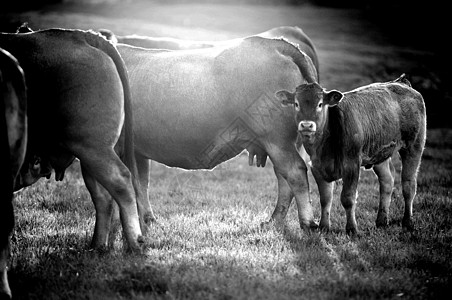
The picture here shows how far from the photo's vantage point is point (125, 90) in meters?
6.58

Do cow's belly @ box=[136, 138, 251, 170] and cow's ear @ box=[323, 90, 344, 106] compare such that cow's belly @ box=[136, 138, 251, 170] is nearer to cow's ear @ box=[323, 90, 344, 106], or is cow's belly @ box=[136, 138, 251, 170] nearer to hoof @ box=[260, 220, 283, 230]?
hoof @ box=[260, 220, 283, 230]

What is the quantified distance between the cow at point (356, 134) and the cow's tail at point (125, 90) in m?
1.85

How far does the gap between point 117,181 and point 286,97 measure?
2343mm

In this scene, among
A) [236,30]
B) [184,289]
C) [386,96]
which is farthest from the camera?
[236,30]

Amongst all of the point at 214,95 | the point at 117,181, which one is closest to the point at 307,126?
the point at 214,95

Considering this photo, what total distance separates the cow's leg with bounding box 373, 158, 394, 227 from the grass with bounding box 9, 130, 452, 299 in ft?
0.80

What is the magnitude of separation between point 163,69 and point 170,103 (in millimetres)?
528

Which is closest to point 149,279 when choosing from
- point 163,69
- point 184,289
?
point 184,289

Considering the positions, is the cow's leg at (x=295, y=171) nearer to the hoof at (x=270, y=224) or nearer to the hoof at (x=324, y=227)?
the hoof at (x=324, y=227)

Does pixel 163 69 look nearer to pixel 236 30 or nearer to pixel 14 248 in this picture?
pixel 14 248

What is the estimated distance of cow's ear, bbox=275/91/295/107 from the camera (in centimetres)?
700

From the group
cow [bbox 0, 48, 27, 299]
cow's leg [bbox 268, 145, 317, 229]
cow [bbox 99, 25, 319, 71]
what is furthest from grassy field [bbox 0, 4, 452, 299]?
cow [bbox 99, 25, 319, 71]

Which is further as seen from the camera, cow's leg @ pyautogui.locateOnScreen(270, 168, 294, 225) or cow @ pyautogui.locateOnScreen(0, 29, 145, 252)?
cow's leg @ pyautogui.locateOnScreen(270, 168, 294, 225)

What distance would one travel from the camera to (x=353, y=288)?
515 cm
